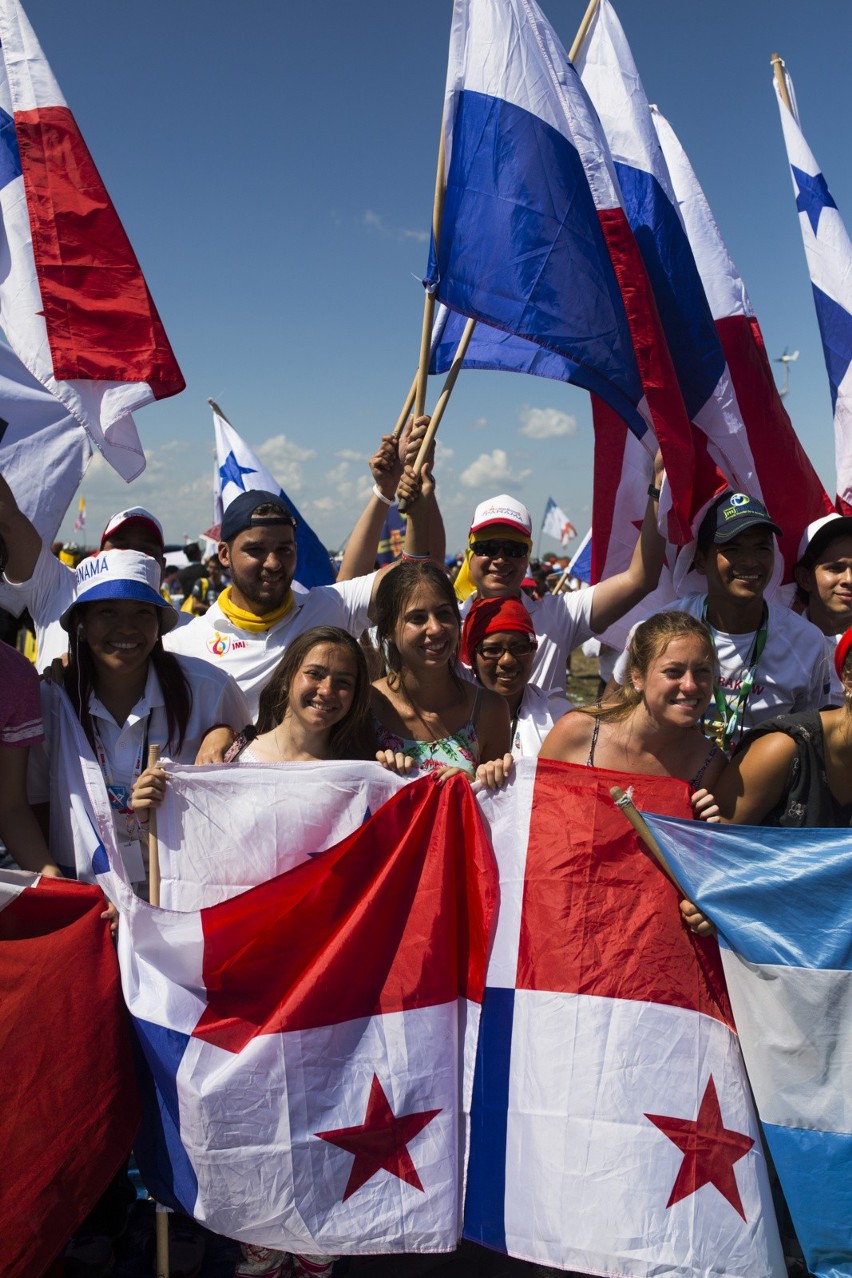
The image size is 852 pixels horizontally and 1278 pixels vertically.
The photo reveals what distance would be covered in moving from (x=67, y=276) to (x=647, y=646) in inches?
109

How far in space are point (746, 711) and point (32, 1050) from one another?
2593mm

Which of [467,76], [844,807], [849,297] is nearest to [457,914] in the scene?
[844,807]

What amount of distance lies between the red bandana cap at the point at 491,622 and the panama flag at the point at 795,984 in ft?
3.80

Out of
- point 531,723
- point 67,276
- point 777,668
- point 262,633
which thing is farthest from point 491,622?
point 67,276

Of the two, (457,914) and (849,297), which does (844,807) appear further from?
(849,297)

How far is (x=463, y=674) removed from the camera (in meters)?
3.59

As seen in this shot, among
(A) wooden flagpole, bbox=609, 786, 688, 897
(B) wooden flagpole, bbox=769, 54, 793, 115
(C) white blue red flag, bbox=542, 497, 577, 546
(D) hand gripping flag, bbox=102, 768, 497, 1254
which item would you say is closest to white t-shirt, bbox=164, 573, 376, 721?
(D) hand gripping flag, bbox=102, 768, 497, 1254

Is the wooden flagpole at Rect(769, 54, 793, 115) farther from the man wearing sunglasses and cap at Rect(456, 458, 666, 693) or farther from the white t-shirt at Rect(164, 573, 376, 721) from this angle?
the white t-shirt at Rect(164, 573, 376, 721)

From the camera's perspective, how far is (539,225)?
3.66 metres

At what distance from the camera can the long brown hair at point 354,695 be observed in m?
3.14

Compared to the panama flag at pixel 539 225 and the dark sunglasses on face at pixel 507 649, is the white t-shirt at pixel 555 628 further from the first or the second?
the panama flag at pixel 539 225

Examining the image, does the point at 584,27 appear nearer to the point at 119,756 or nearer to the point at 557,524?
the point at 119,756

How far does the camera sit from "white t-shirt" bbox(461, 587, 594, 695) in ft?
14.0

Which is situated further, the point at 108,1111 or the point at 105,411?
the point at 105,411
